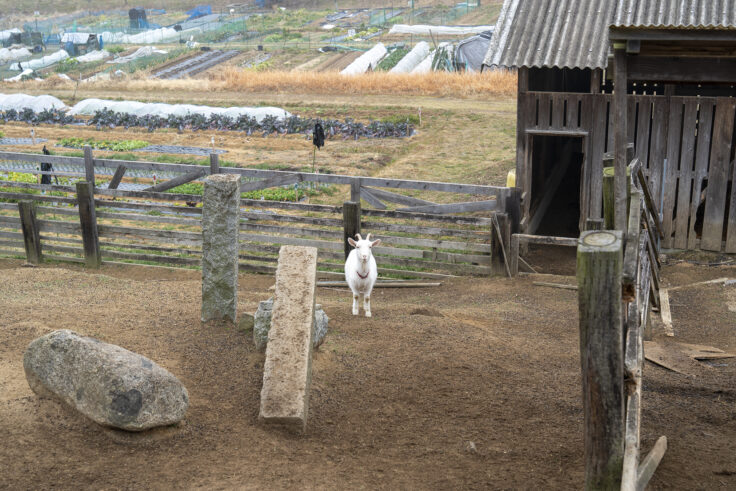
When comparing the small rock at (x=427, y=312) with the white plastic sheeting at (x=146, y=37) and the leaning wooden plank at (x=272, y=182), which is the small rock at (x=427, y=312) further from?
the white plastic sheeting at (x=146, y=37)

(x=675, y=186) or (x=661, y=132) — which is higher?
(x=661, y=132)

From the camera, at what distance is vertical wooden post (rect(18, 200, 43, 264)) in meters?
14.3

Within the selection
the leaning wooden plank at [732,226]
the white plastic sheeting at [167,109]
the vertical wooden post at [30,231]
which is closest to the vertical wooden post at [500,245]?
the leaning wooden plank at [732,226]

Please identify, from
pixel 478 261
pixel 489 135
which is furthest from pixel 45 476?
pixel 489 135

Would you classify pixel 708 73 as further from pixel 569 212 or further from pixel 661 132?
pixel 569 212

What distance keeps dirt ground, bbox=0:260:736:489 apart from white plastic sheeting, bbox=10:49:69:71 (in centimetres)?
4892

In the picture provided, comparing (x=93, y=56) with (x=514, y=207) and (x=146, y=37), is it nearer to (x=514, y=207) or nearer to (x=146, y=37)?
(x=146, y=37)

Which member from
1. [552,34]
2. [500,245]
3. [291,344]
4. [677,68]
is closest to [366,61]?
[552,34]

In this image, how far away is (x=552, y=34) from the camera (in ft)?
49.3

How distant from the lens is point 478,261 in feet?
43.4

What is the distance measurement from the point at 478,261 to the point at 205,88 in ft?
98.9

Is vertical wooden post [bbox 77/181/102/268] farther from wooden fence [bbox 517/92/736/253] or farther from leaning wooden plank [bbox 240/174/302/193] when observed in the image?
wooden fence [bbox 517/92/736/253]

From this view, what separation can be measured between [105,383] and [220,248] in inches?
110

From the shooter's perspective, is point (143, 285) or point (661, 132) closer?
point (143, 285)
